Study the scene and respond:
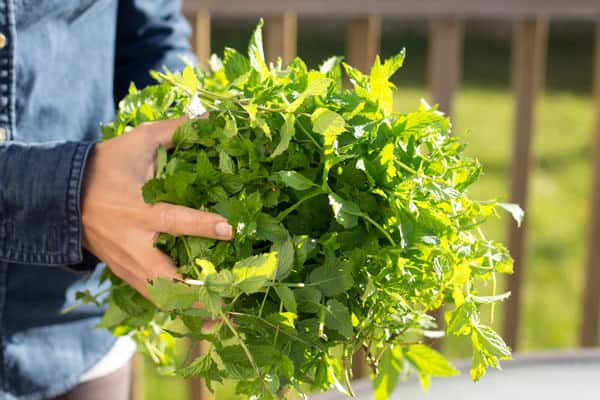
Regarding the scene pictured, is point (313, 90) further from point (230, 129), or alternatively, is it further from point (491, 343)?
point (491, 343)

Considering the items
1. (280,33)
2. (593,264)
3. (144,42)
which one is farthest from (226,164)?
(593,264)

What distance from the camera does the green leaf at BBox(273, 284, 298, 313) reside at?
74cm

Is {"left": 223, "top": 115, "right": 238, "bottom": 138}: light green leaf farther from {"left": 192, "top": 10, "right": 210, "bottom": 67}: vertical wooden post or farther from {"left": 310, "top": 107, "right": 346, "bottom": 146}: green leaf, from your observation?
{"left": 192, "top": 10, "right": 210, "bottom": 67}: vertical wooden post

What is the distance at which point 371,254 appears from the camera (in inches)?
30.5

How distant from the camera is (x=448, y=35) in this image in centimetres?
215

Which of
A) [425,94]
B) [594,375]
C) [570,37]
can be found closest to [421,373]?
[594,375]

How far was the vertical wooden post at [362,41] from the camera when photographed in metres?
2.12

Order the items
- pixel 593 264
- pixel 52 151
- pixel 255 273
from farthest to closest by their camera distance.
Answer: pixel 593 264
pixel 52 151
pixel 255 273

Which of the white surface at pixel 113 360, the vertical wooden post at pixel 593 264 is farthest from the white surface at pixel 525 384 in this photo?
the vertical wooden post at pixel 593 264

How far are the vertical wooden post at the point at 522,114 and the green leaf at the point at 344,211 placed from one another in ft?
5.12

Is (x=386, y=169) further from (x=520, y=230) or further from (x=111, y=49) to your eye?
(x=520, y=230)

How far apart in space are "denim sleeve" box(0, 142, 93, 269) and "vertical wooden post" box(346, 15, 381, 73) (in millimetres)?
1240

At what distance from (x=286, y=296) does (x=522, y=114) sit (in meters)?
1.66

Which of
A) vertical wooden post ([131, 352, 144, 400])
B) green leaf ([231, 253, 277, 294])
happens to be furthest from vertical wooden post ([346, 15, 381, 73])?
green leaf ([231, 253, 277, 294])
